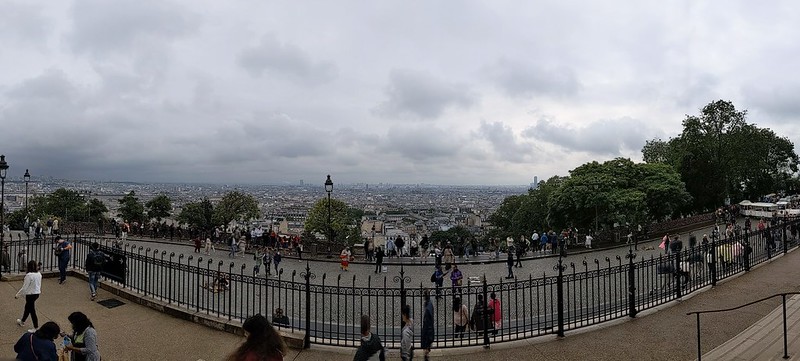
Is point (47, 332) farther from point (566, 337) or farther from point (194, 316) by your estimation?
point (566, 337)

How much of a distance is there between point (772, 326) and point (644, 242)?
810 inches

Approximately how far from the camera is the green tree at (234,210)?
54125 millimetres

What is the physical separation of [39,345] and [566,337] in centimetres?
842

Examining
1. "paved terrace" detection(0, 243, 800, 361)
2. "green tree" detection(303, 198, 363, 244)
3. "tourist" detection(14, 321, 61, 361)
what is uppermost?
"tourist" detection(14, 321, 61, 361)

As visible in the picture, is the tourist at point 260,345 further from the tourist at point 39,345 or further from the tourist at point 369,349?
the tourist at point 39,345

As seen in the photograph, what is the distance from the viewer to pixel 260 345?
354 centimetres

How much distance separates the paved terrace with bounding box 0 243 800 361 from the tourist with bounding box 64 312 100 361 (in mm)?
1377

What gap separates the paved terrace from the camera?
7.21 m

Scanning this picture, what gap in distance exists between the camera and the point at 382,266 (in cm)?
2008

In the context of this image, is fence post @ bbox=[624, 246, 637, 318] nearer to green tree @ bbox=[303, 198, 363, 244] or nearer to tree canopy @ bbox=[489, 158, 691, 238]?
tree canopy @ bbox=[489, 158, 691, 238]

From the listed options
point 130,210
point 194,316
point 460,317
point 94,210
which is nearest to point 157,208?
point 130,210

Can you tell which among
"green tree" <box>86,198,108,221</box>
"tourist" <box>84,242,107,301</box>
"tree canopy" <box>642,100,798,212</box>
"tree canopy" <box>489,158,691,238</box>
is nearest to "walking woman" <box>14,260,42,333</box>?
"tourist" <box>84,242,107,301</box>

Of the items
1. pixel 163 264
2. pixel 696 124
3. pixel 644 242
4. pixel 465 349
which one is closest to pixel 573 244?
pixel 644 242

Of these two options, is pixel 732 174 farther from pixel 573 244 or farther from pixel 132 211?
pixel 132 211
